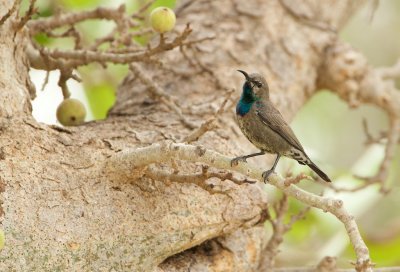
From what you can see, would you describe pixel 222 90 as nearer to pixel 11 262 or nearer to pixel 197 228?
pixel 197 228

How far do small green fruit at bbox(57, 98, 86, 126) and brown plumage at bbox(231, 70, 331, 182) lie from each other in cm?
82

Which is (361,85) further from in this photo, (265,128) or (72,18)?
(72,18)

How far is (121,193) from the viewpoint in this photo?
318 centimetres

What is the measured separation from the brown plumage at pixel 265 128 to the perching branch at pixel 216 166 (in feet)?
2.85

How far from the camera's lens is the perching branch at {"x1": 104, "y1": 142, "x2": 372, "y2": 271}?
8.93 feet

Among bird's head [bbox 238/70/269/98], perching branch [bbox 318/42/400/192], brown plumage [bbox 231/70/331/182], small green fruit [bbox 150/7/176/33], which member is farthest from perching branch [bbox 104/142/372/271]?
perching branch [bbox 318/42/400/192]

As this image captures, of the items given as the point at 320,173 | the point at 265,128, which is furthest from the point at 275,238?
the point at 265,128

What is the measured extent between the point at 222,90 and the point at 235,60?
30 centimetres

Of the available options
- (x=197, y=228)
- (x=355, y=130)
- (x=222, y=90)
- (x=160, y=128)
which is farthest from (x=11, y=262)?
(x=355, y=130)

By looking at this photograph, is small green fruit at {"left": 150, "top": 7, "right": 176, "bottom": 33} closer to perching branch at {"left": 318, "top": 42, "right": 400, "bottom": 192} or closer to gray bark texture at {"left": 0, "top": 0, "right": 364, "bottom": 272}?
gray bark texture at {"left": 0, "top": 0, "right": 364, "bottom": 272}

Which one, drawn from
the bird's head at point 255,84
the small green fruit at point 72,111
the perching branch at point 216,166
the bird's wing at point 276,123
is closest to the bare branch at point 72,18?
the small green fruit at point 72,111

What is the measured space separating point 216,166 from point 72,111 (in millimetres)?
1192

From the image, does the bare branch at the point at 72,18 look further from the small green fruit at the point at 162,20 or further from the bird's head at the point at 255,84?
the bird's head at the point at 255,84

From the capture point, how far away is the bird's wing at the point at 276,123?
3.83 metres
